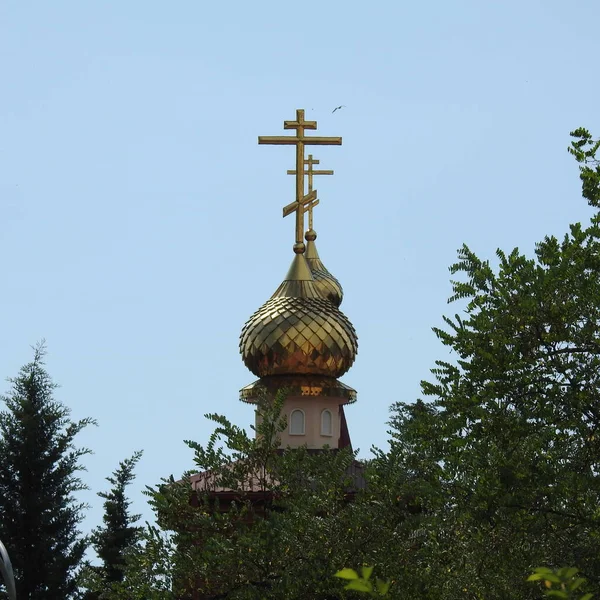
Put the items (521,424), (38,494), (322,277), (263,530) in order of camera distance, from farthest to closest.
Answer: (322,277)
(38,494)
(263,530)
(521,424)

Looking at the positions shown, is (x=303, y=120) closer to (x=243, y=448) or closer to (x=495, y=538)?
(x=243, y=448)

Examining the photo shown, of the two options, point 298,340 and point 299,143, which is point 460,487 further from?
point 299,143

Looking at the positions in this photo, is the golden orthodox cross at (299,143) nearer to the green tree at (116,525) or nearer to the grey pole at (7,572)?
the green tree at (116,525)

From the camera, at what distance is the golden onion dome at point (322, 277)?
130 ft

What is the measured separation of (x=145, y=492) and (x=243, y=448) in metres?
1.56

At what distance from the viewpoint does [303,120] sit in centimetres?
3550

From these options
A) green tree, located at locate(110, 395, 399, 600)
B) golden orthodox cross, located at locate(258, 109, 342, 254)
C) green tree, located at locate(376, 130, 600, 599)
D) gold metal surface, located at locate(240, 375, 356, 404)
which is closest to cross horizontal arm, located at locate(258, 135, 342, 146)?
golden orthodox cross, located at locate(258, 109, 342, 254)

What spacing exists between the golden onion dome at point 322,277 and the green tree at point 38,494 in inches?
383

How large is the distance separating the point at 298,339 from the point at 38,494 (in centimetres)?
592

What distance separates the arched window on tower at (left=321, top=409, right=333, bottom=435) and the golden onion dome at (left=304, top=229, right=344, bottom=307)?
270 inches

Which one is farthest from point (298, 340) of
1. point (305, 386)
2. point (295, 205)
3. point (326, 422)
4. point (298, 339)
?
point (295, 205)

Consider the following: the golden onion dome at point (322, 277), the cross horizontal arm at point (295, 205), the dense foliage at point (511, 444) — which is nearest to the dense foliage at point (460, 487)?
the dense foliage at point (511, 444)

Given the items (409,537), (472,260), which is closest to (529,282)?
(472,260)

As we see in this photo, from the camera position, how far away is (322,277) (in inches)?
1567
